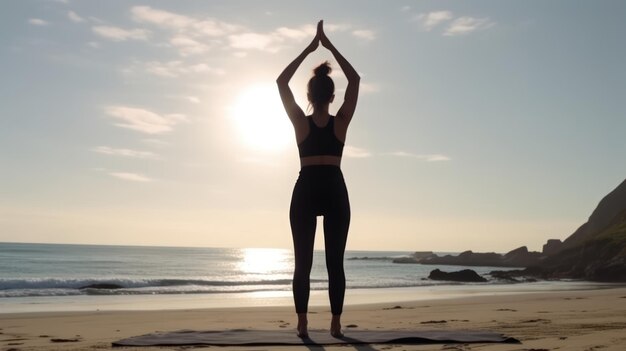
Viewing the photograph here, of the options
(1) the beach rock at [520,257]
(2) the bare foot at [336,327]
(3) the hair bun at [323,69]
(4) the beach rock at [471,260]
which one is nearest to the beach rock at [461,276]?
(2) the bare foot at [336,327]

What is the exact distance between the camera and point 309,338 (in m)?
5.59

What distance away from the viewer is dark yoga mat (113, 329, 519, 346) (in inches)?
214

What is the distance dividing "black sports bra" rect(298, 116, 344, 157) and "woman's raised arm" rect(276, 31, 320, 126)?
17 cm

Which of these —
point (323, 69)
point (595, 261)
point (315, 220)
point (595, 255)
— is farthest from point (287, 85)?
point (595, 255)

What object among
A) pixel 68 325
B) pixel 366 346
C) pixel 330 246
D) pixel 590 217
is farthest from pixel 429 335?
pixel 590 217

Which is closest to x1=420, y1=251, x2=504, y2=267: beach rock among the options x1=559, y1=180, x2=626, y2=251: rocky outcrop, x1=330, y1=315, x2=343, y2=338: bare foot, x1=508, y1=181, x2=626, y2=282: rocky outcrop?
x1=559, y1=180, x2=626, y2=251: rocky outcrop

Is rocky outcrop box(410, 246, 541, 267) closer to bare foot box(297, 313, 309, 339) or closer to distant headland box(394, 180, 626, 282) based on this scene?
distant headland box(394, 180, 626, 282)

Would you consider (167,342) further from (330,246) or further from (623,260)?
(623,260)

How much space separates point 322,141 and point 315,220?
70 cm

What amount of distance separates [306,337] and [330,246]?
0.81m

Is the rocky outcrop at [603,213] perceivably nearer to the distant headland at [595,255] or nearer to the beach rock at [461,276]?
the distant headland at [595,255]

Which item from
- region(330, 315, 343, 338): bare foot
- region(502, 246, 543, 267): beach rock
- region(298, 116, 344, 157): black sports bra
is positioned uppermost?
region(298, 116, 344, 157): black sports bra

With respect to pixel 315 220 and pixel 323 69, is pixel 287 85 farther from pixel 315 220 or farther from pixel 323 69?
pixel 315 220

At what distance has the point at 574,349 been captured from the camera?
4.96m
